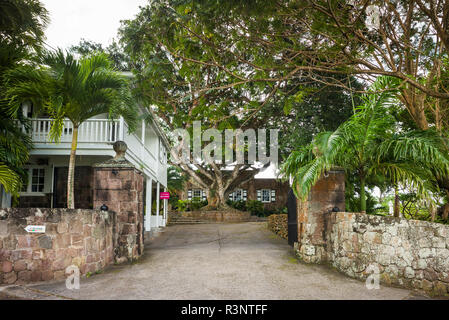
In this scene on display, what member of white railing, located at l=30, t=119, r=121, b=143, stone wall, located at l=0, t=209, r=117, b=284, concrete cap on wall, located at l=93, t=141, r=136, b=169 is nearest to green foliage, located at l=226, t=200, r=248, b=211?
white railing, located at l=30, t=119, r=121, b=143

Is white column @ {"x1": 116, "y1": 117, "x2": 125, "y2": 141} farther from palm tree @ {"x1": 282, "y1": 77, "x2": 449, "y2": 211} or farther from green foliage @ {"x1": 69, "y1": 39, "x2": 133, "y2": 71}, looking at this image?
green foliage @ {"x1": 69, "y1": 39, "x2": 133, "y2": 71}

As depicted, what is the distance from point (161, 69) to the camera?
5820mm

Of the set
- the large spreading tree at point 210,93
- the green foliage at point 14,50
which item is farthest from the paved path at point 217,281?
the green foliage at point 14,50

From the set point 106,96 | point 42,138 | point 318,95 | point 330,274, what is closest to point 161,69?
point 106,96

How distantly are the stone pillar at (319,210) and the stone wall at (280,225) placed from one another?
3713mm

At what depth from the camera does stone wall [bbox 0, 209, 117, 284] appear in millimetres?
4857

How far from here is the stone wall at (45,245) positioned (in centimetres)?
486

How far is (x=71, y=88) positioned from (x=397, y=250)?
665 centimetres

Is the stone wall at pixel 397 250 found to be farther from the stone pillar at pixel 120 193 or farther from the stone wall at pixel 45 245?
the stone wall at pixel 45 245

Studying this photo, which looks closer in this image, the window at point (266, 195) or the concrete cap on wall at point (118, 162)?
the concrete cap on wall at point (118, 162)

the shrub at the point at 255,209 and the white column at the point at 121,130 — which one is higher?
the white column at the point at 121,130

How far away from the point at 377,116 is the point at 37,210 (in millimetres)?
6448

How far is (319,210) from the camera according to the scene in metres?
6.80
